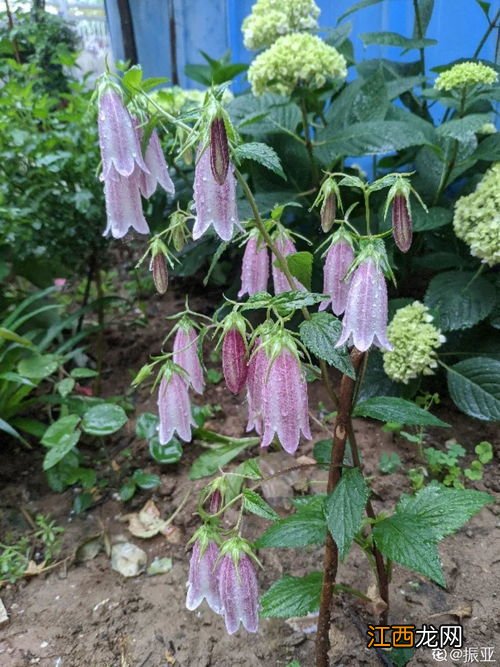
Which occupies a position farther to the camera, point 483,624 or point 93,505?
point 93,505

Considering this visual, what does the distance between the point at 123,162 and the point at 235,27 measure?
2846mm

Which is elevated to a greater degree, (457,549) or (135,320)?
(135,320)

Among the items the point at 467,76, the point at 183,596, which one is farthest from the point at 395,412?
the point at 467,76

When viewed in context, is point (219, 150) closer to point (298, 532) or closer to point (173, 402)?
point (173, 402)

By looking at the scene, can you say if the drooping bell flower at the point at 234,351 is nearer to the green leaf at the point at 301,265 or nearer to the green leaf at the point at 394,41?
the green leaf at the point at 301,265

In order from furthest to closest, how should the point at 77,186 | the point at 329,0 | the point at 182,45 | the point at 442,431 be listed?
the point at 182,45 < the point at 329,0 < the point at 77,186 < the point at 442,431

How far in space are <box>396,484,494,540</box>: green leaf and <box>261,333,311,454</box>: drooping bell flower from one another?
0.31 m

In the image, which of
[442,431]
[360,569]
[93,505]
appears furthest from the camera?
[442,431]

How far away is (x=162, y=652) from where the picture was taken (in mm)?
1341

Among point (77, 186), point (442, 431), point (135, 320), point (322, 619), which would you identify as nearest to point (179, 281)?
point (135, 320)

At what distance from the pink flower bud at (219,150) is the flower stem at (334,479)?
0.37 m

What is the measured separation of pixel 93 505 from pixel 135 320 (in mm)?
999

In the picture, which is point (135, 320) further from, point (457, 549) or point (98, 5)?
point (98, 5)

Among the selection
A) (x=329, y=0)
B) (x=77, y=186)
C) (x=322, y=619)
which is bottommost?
(x=322, y=619)
